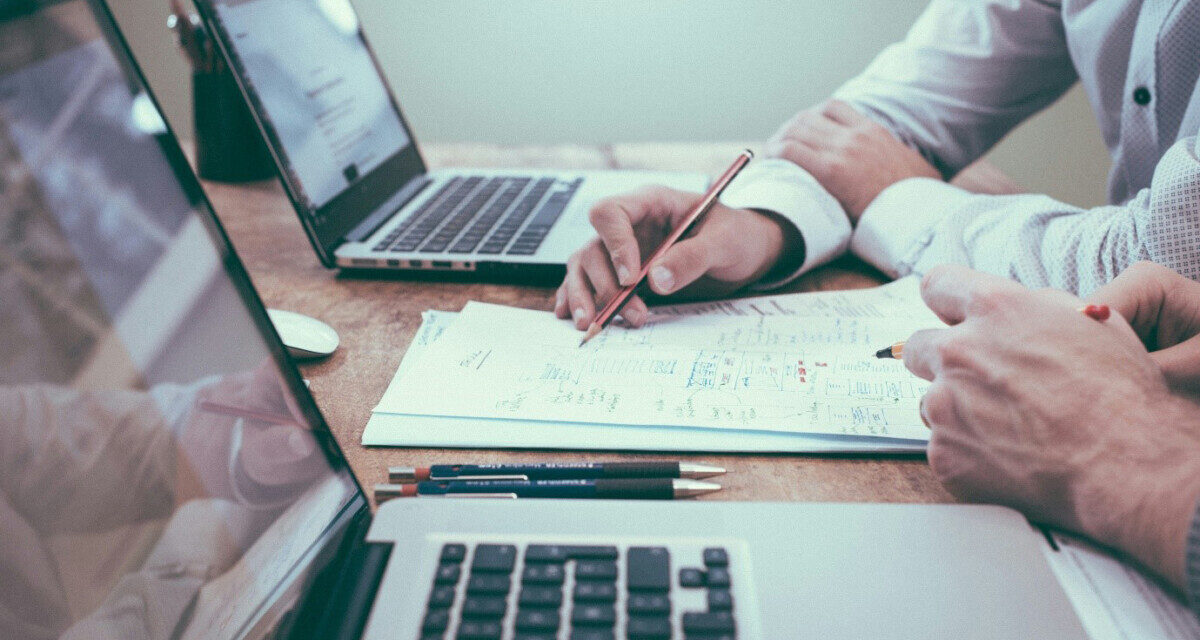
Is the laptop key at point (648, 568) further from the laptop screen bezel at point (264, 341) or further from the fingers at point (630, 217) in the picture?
the fingers at point (630, 217)

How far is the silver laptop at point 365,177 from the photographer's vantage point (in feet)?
2.38

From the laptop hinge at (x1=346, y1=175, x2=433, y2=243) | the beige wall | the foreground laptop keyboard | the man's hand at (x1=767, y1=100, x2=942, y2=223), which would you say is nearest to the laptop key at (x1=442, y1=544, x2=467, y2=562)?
the foreground laptop keyboard

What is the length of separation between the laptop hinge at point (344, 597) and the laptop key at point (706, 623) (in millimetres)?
139

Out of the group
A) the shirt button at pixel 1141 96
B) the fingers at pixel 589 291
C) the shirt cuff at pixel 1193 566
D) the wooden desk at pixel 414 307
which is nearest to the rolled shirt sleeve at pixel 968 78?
the shirt button at pixel 1141 96

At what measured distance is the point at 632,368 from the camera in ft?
1.80

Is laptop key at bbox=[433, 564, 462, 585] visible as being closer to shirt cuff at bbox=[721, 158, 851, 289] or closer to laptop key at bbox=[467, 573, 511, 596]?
laptop key at bbox=[467, 573, 511, 596]

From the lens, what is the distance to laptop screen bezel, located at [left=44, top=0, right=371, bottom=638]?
12.6 inches

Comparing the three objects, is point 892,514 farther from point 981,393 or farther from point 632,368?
point 632,368

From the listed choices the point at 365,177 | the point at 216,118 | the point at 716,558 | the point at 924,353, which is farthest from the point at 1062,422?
the point at 216,118

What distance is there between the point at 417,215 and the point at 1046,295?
2.08 ft

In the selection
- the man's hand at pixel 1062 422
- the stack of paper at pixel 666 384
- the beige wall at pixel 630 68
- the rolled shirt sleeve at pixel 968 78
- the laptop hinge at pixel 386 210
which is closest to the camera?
the man's hand at pixel 1062 422

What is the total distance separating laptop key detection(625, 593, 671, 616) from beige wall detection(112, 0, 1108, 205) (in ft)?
5.69

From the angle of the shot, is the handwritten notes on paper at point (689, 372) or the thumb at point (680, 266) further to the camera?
the thumb at point (680, 266)

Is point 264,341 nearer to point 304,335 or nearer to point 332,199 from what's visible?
point 304,335
